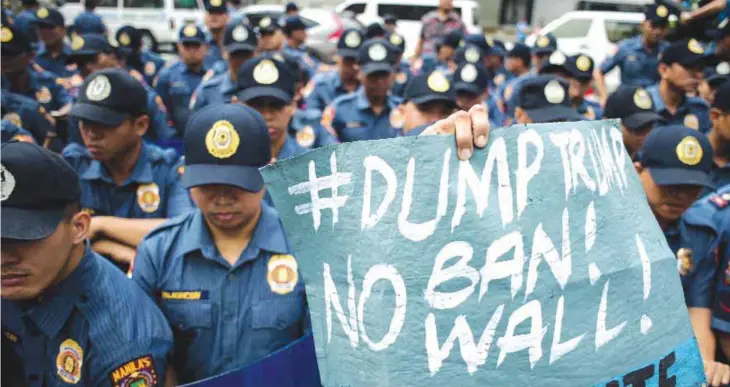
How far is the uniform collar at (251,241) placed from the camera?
2.38 meters

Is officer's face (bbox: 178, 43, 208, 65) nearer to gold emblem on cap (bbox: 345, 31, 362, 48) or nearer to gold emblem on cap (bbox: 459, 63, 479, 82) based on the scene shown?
gold emblem on cap (bbox: 345, 31, 362, 48)

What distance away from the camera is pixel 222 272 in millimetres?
2398

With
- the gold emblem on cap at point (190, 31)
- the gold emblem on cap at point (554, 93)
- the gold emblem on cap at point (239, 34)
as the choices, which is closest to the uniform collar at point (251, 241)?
the gold emblem on cap at point (554, 93)

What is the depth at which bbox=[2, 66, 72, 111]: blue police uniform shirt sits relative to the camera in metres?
5.72

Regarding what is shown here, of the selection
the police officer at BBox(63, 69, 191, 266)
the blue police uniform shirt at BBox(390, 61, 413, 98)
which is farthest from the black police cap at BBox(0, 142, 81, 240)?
the blue police uniform shirt at BBox(390, 61, 413, 98)

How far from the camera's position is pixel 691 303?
2838mm

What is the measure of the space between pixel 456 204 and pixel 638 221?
0.49 m

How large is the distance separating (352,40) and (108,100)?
4.39 meters

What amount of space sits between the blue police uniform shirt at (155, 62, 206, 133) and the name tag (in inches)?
178

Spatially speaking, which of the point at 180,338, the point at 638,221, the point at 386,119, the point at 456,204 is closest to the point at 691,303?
the point at 638,221

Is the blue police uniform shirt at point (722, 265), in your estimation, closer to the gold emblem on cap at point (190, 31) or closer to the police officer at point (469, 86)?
the police officer at point (469, 86)

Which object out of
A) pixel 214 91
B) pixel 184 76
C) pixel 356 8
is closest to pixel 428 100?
pixel 214 91

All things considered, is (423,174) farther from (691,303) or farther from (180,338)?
(691,303)

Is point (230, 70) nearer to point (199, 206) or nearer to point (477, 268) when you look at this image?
point (199, 206)
